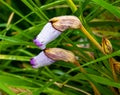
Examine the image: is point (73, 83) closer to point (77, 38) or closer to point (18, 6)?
point (77, 38)

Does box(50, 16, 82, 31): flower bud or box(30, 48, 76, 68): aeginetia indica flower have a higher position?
box(50, 16, 82, 31): flower bud

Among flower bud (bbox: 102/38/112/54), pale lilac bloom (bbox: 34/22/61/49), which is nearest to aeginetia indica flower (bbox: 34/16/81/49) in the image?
Result: pale lilac bloom (bbox: 34/22/61/49)

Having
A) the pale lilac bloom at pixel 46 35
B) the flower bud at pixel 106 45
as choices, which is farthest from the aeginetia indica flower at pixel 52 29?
the flower bud at pixel 106 45

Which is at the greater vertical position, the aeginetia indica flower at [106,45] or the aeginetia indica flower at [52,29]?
the aeginetia indica flower at [106,45]

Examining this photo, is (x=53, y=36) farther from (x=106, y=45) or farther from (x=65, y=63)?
(x=65, y=63)

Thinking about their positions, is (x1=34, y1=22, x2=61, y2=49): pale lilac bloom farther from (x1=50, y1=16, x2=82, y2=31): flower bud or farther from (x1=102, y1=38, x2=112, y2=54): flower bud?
(x1=102, y1=38, x2=112, y2=54): flower bud

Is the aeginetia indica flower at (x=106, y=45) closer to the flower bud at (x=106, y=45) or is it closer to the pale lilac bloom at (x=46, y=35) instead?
the flower bud at (x=106, y=45)

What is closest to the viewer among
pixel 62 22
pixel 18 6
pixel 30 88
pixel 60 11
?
pixel 62 22

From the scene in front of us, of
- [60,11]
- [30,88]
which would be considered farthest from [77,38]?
[30,88]
